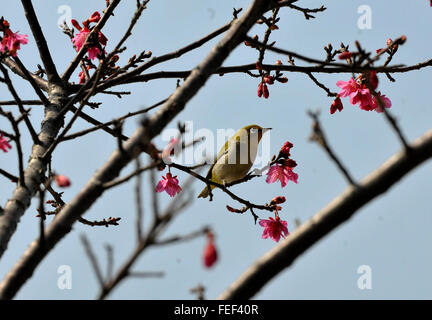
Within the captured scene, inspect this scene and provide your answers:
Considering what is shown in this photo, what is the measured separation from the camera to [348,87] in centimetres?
→ 475

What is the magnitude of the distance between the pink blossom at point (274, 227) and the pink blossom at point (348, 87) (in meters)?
1.43

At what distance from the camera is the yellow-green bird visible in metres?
6.42

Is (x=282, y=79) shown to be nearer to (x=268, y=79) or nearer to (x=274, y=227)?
(x=268, y=79)

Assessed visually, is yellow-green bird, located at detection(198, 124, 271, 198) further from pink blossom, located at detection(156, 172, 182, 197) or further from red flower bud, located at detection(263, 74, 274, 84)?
red flower bud, located at detection(263, 74, 274, 84)

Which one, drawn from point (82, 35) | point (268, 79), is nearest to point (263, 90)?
point (268, 79)

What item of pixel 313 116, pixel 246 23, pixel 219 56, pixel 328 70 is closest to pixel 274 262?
pixel 313 116

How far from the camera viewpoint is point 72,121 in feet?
11.1

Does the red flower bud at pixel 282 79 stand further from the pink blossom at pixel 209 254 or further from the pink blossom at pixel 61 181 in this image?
the pink blossom at pixel 209 254

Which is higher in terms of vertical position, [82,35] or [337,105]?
[82,35]

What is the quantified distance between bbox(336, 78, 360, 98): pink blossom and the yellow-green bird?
1.95m

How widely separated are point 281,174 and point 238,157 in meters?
1.49

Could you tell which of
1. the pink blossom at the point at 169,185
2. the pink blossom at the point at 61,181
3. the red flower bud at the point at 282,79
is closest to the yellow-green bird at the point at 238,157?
the pink blossom at the point at 169,185

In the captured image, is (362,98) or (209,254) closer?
(209,254)
